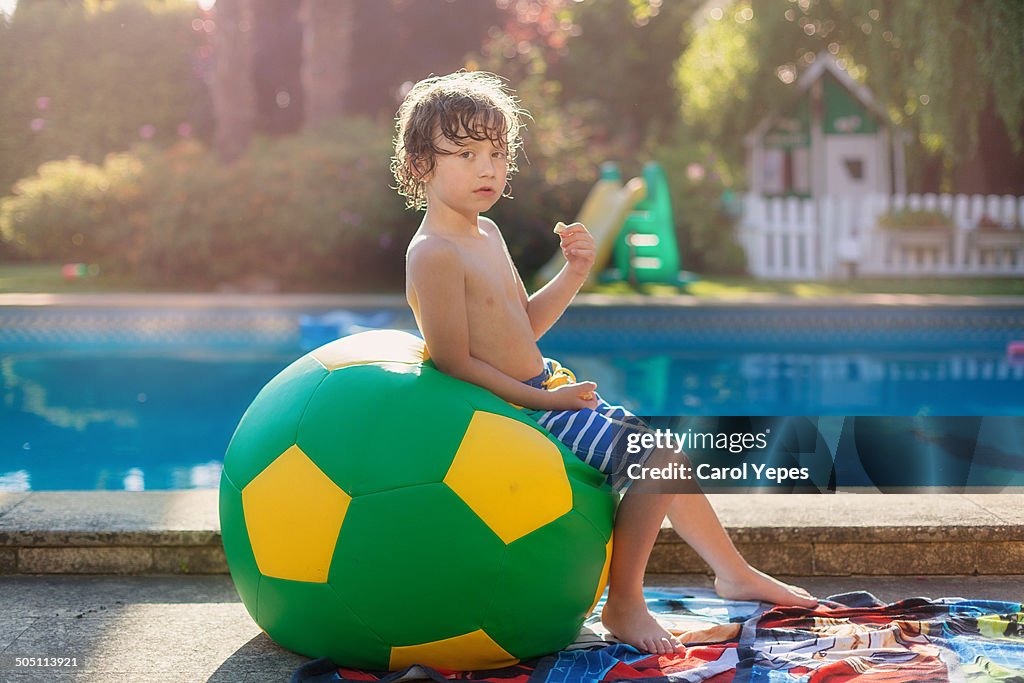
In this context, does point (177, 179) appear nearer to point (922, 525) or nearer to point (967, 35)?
point (967, 35)

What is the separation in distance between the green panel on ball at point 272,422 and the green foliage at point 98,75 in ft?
57.6

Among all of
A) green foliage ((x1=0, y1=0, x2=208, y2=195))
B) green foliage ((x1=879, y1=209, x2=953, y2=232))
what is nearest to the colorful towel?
green foliage ((x1=879, y1=209, x2=953, y2=232))

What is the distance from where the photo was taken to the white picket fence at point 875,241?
15.0 metres

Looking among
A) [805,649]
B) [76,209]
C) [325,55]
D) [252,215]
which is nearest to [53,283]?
[76,209]

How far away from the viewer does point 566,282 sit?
3.03m

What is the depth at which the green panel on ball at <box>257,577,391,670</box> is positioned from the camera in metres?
2.49

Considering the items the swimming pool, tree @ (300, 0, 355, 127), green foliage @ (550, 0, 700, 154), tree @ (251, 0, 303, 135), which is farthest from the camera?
green foliage @ (550, 0, 700, 154)

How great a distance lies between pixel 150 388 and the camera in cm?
774

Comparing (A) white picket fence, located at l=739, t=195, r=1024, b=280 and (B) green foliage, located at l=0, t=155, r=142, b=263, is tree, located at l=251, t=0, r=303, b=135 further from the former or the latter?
(A) white picket fence, located at l=739, t=195, r=1024, b=280

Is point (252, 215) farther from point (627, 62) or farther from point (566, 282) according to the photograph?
point (627, 62)

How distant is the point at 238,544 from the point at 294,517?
0.84 ft

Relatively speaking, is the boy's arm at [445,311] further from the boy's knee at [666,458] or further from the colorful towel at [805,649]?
the colorful towel at [805,649]

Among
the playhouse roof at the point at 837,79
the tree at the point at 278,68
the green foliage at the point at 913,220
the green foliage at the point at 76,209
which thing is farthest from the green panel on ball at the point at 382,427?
the playhouse roof at the point at 837,79

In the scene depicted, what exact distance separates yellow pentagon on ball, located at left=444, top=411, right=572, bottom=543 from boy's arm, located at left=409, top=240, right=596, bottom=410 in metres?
0.16
